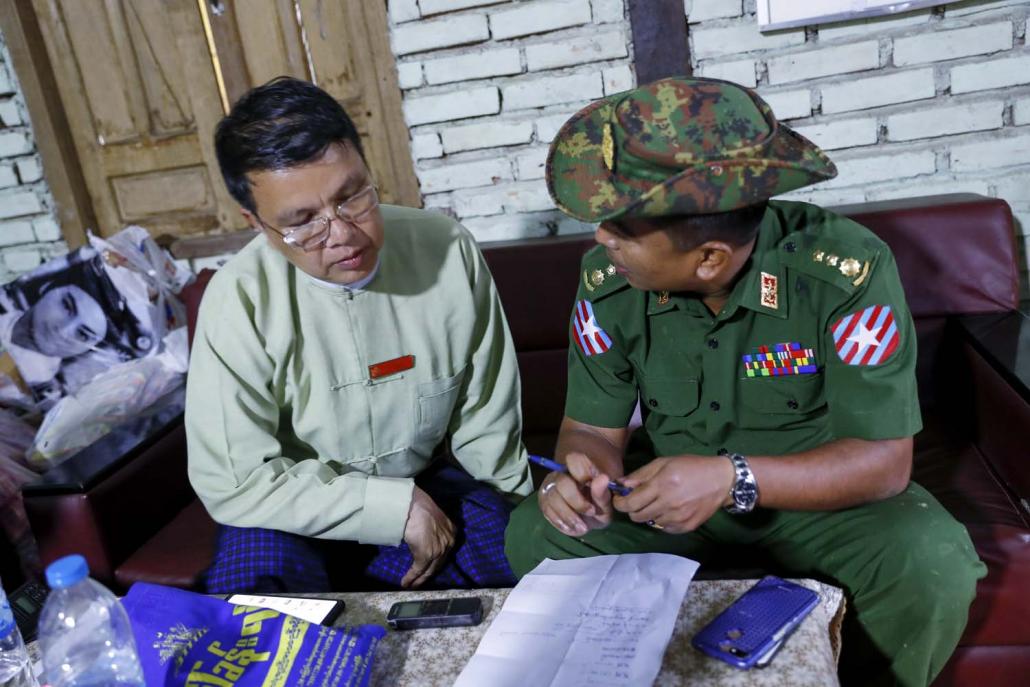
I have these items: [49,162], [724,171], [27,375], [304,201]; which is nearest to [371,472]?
[304,201]

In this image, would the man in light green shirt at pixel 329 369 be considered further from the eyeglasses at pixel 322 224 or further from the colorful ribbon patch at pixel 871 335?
the colorful ribbon patch at pixel 871 335

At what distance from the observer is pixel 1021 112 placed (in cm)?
223

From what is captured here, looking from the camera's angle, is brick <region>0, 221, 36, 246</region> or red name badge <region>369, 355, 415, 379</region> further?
brick <region>0, 221, 36, 246</region>

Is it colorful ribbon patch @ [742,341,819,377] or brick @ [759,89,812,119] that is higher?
brick @ [759,89,812,119]

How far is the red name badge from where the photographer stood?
1.66 m

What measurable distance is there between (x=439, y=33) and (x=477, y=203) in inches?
21.1

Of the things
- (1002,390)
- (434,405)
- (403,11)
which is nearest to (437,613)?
(434,405)

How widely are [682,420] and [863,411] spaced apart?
36 cm

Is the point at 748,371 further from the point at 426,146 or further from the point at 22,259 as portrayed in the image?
the point at 22,259

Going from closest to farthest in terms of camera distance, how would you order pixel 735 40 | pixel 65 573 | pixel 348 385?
1. pixel 65 573
2. pixel 348 385
3. pixel 735 40

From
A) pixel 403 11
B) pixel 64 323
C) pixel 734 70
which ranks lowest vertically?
pixel 64 323

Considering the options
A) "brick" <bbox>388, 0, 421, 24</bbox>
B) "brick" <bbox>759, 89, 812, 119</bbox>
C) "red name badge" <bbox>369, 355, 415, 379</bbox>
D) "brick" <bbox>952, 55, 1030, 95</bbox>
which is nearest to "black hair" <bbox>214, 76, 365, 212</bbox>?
"red name badge" <bbox>369, 355, 415, 379</bbox>

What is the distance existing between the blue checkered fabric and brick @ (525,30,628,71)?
4.39 feet

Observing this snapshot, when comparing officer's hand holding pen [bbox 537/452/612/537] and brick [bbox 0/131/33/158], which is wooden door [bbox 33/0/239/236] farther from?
officer's hand holding pen [bbox 537/452/612/537]
